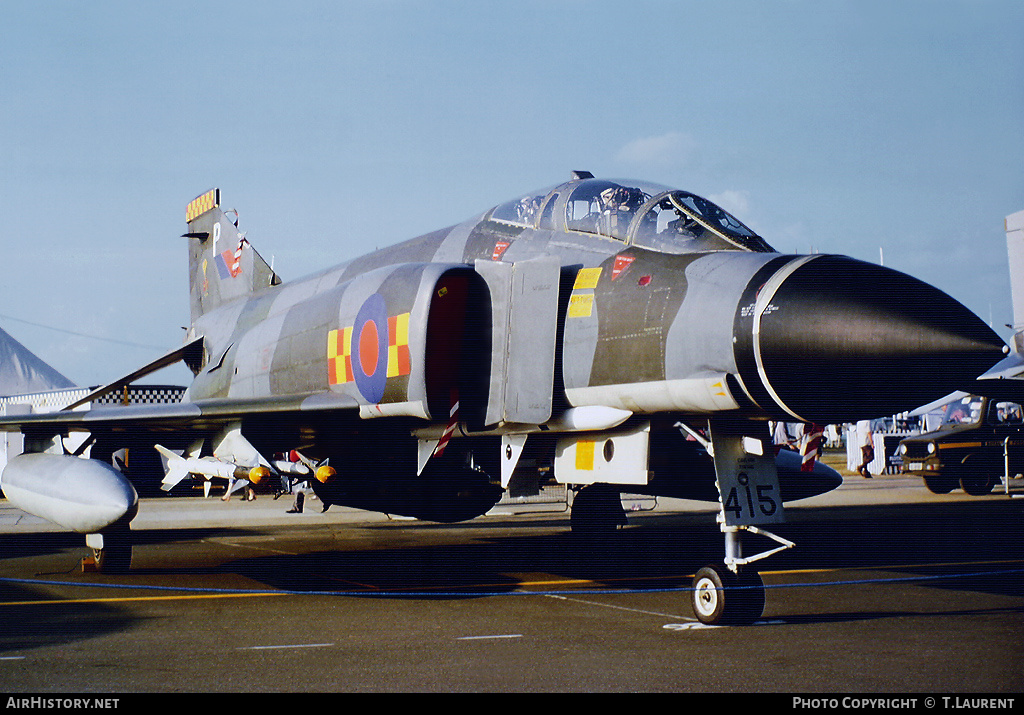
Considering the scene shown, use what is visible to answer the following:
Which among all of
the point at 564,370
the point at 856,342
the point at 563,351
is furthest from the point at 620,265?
the point at 856,342

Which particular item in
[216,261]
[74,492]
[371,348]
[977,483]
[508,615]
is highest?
[216,261]

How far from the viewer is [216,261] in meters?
14.6

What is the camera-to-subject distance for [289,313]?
1027 cm

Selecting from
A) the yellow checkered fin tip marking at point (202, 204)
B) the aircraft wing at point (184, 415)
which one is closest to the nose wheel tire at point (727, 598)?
the aircraft wing at point (184, 415)

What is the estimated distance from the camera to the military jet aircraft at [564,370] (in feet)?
18.0

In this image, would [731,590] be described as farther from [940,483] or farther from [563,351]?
[940,483]

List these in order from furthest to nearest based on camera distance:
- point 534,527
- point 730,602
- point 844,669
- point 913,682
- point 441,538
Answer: point 534,527
point 441,538
point 730,602
point 844,669
point 913,682

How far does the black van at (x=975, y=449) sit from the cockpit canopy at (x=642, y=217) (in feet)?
49.4

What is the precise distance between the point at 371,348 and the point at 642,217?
262cm

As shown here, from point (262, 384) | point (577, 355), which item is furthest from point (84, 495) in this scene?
point (577, 355)
